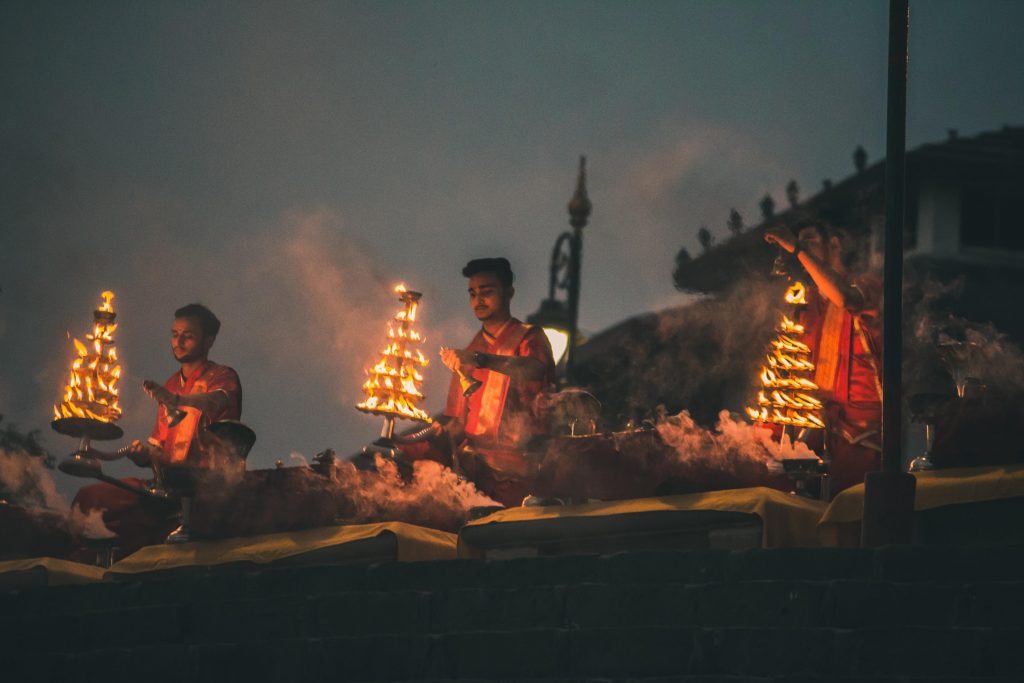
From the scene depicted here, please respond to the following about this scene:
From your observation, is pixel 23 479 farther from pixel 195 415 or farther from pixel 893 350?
pixel 893 350

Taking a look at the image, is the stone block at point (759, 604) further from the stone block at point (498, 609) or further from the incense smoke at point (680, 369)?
the incense smoke at point (680, 369)

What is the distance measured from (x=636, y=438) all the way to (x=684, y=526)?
92 centimetres

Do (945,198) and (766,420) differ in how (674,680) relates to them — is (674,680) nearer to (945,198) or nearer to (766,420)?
(766,420)

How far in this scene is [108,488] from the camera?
15359mm

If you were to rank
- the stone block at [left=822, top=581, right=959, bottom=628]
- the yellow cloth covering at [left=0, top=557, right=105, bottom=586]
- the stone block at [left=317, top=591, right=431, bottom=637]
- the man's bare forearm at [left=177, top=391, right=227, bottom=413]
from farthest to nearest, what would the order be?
the man's bare forearm at [left=177, top=391, right=227, bottom=413], the yellow cloth covering at [left=0, top=557, right=105, bottom=586], the stone block at [left=317, top=591, right=431, bottom=637], the stone block at [left=822, top=581, right=959, bottom=628]

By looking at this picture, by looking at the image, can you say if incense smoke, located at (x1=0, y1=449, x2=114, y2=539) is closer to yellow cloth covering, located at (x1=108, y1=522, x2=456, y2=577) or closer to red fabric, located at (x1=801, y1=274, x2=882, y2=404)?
yellow cloth covering, located at (x1=108, y1=522, x2=456, y2=577)

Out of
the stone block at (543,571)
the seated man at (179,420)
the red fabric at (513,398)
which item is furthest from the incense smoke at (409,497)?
the stone block at (543,571)

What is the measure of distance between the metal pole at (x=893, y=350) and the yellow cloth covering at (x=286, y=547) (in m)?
3.58

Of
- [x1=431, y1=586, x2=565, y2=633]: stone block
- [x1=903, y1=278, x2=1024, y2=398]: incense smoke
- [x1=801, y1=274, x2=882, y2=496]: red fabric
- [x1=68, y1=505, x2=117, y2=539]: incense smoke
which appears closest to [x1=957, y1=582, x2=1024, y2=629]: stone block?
[x1=431, y1=586, x2=565, y2=633]: stone block

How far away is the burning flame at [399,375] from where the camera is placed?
14.4m

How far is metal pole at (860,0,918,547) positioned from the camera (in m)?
10.7

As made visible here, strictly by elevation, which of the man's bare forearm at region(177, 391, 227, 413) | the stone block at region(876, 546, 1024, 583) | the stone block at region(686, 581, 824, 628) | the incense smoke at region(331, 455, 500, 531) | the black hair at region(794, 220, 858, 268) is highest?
the black hair at region(794, 220, 858, 268)

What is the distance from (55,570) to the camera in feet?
49.4

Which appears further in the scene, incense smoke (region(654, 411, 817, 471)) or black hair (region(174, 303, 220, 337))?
black hair (region(174, 303, 220, 337))
